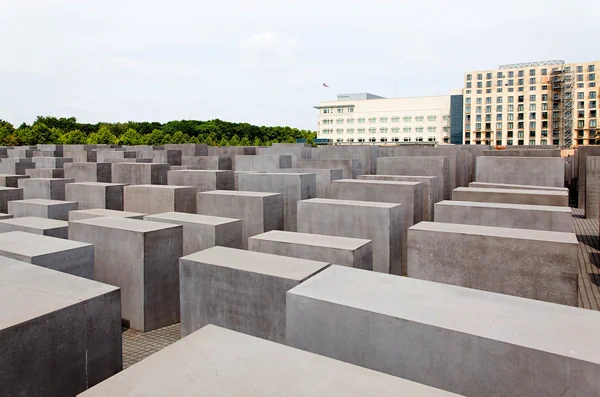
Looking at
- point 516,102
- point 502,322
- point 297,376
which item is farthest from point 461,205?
point 516,102

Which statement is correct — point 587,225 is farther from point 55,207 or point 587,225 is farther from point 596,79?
point 596,79

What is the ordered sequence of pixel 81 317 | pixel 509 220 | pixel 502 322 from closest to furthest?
pixel 502 322 < pixel 81 317 < pixel 509 220

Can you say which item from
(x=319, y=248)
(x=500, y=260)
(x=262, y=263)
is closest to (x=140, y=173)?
(x=319, y=248)

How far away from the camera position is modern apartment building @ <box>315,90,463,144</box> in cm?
7800

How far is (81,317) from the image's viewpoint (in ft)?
16.5

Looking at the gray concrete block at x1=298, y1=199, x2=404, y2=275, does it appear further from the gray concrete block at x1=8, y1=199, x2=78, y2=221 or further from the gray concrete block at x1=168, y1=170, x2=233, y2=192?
the gray concrete block at x1=8, y1=199, x2=78, y2=221

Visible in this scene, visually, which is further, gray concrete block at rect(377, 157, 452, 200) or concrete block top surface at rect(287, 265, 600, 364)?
gray concrete block at rect(377, 157, 452, 200)

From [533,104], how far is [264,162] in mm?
66280

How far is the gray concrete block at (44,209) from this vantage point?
12172 millimetres

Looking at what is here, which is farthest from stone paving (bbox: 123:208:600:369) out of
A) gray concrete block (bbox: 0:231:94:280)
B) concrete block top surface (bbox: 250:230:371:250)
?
concrete block top surface (bbox: 250:230:371:250)

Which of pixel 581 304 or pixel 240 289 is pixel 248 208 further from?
pixel 581 304

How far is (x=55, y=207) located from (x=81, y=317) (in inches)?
334

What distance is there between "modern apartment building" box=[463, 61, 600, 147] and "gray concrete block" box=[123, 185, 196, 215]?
233 ft

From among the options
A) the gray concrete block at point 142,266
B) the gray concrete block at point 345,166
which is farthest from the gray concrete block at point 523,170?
the gray concrete block at point 142,266
